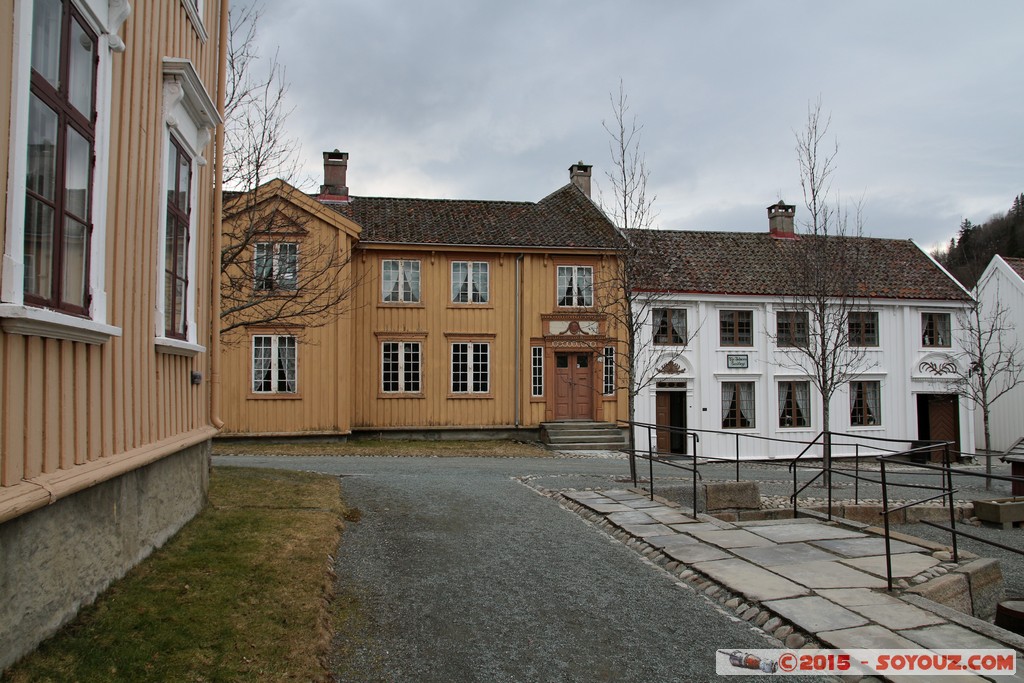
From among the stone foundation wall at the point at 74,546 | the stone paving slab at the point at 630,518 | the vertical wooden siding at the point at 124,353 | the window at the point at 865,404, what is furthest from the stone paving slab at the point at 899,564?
the window at the point at 865,404

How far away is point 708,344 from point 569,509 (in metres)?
15.3

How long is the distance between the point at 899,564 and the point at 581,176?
845 inches

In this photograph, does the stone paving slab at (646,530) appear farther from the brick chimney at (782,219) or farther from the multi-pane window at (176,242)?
the brick chimney at (782,219)

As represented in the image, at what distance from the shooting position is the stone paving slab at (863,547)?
7641mm

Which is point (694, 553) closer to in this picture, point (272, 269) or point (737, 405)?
point (272, 269)

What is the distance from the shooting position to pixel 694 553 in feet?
24.9

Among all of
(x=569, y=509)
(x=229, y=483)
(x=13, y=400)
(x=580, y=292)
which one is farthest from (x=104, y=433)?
(x=580, y=292)

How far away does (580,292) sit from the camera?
2364 cm

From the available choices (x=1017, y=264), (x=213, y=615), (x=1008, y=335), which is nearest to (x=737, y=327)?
(x=1008, y=335)

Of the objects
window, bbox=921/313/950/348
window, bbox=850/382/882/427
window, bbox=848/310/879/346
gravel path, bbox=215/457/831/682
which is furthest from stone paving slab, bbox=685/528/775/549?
window, bbox=921/313/950/348

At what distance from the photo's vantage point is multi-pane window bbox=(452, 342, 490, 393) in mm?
22750

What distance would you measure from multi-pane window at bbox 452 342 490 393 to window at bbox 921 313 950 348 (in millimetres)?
15804

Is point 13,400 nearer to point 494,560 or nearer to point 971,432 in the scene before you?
point 494,560

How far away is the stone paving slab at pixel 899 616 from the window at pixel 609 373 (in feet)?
57.8
